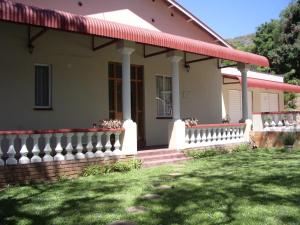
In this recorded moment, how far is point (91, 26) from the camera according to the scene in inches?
382

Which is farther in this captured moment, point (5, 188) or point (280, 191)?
point (5, 188)

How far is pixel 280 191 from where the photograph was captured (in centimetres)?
769

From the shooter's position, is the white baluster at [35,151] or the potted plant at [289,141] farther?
the potted plant at [289,141]

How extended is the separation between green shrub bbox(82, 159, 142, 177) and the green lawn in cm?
35

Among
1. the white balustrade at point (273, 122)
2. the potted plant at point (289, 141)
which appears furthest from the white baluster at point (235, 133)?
the potted plant at point (289, 141)

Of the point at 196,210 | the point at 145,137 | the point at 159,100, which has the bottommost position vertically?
the point at 196,210

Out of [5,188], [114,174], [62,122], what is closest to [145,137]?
[62,122]

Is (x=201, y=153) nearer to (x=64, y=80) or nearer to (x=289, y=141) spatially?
(x=289, y=141)

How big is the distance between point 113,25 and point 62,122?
3.37 m

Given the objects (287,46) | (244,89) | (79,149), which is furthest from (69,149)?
(287,46)

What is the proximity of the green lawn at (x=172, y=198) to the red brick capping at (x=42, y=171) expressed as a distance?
38 centimetres

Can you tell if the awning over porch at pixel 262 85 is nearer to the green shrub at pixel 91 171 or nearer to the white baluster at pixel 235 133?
the white baluster at pixel 235 133

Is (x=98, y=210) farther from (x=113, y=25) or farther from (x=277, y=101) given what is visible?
(x=277, y=101)

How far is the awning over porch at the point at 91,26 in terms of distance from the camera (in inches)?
331
